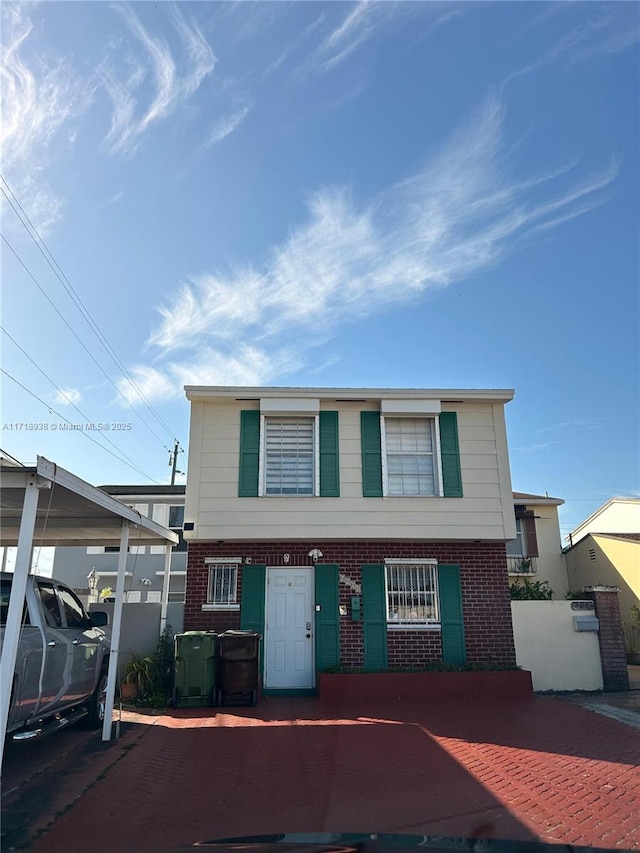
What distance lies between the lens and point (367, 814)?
5023mm

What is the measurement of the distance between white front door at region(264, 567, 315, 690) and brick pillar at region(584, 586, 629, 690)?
543 centimetres

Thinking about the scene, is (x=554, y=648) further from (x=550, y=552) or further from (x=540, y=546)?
(x=550, y=552)

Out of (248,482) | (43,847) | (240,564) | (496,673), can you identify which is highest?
(248,482)

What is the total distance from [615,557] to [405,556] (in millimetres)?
9321

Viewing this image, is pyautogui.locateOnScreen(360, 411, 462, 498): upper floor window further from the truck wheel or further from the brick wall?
the truck wheel

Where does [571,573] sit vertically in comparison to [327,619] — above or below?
above

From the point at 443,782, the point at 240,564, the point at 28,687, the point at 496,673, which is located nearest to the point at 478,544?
the point at 496,673

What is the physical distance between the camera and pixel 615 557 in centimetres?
1802

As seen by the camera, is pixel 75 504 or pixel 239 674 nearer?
pixel 75 504

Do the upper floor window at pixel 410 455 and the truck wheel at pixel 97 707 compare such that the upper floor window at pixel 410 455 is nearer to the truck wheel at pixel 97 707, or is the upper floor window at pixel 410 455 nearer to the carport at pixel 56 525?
the carport at pixel 56 525

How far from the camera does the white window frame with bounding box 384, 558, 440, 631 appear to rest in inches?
453

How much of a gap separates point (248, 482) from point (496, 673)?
5499mm

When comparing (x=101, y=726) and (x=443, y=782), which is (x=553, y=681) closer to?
(x=443, y=782)

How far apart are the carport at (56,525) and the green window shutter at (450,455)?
5.11 m
